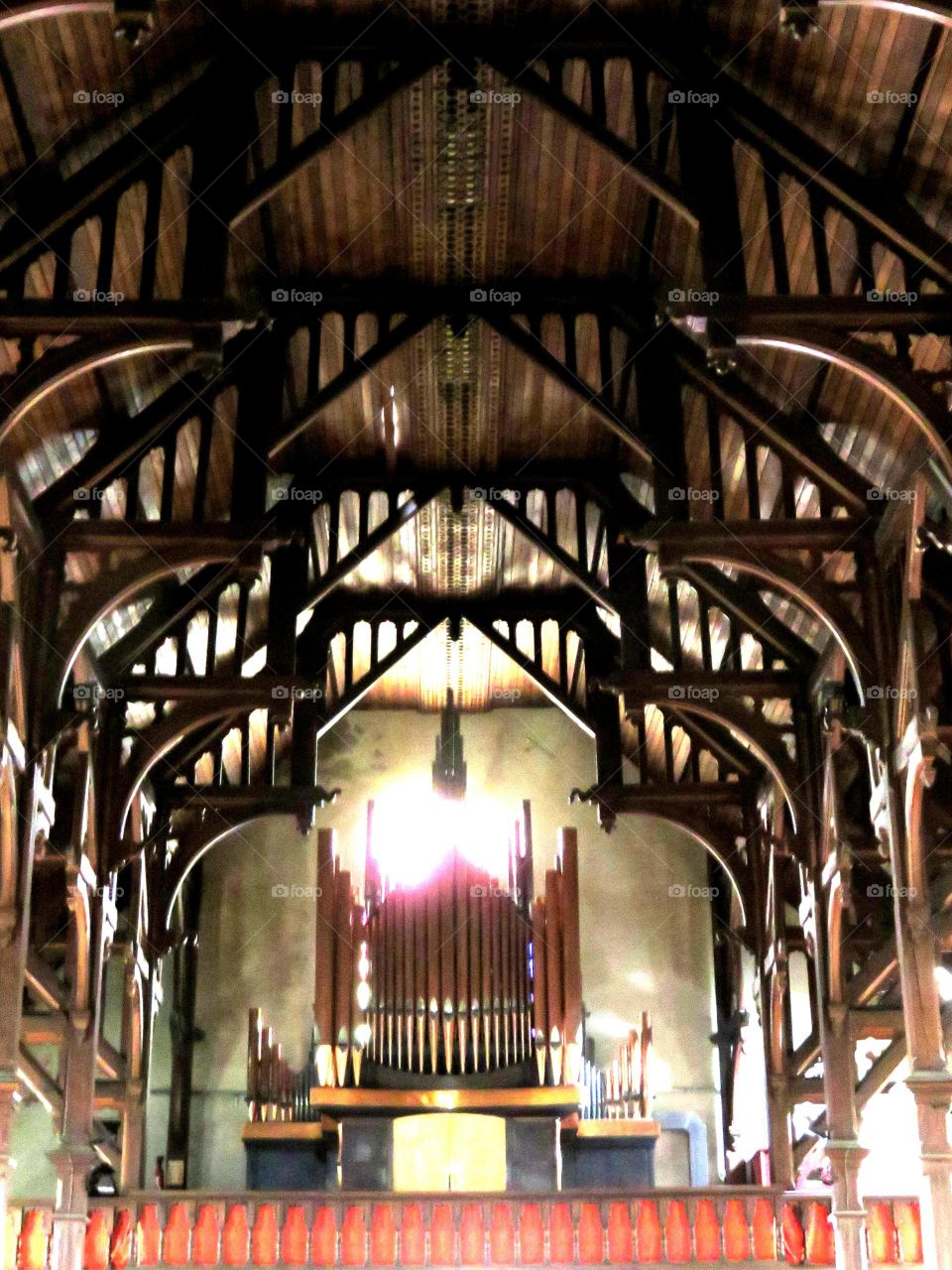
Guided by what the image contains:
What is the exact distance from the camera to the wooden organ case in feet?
66.5

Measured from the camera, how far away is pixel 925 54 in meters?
12.3

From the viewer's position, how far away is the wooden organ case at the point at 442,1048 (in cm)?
2027

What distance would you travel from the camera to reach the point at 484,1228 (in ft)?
59.5

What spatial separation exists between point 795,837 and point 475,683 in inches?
334

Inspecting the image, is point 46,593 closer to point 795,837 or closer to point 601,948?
point 795,837

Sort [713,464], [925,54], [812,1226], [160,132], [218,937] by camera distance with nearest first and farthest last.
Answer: [925,54] → [160,132] → [713,464] → [812,1226] → [218,937]

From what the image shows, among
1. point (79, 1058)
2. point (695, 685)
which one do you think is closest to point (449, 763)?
point (695, 685)

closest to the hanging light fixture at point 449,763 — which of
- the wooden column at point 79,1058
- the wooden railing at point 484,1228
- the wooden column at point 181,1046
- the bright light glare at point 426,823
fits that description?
the bright light glare at point 426,823

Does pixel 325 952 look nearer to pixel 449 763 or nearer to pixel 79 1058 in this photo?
pixel 449 763

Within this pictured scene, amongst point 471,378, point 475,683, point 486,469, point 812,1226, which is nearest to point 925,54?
point 471,378

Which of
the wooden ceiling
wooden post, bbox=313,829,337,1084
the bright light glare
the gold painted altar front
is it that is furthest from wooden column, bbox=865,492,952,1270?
the bright light glare

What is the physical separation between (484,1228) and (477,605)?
830 cm

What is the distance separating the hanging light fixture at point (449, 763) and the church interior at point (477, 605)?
56 millimetres

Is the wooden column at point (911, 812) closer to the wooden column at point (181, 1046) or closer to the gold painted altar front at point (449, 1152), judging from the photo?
the gold painted altar front at point (449, 1152)
